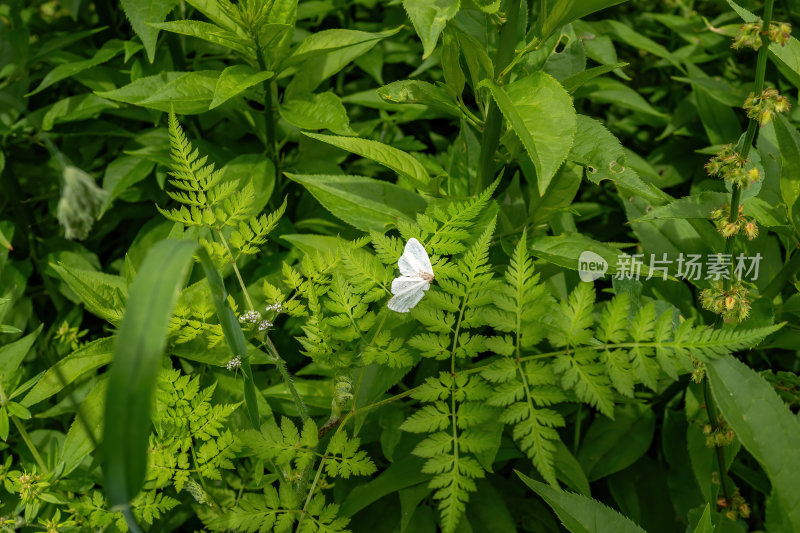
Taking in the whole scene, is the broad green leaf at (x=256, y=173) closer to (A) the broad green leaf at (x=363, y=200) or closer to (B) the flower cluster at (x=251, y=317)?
(A) the broad green leaf at (x=363, y=200)

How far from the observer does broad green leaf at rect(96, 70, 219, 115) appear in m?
1.66

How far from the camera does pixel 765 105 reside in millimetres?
1294

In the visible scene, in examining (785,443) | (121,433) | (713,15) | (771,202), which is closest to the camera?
(121,433)

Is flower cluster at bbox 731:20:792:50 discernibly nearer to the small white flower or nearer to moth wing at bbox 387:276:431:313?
moth wing at bbox 387:276:431:313

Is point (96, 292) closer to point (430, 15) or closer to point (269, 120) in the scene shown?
point (269, 120)

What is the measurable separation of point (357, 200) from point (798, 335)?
4.11 feet

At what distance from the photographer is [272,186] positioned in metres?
1.87

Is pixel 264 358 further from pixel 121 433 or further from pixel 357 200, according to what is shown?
pixel 121 433

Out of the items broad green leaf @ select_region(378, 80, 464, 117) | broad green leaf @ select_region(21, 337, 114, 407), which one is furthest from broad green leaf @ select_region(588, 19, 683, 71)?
broad green leaf @ select_region(21, 337, 114, 407)

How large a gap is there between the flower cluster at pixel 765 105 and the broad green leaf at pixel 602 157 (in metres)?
0.26

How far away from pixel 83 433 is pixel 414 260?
0.98 m

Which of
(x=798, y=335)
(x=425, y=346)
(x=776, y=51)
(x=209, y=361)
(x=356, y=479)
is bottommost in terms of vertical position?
→ (x=356, y=479)

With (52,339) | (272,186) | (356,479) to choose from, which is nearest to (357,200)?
(272,186)

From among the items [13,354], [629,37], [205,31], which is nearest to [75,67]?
[205,31]
